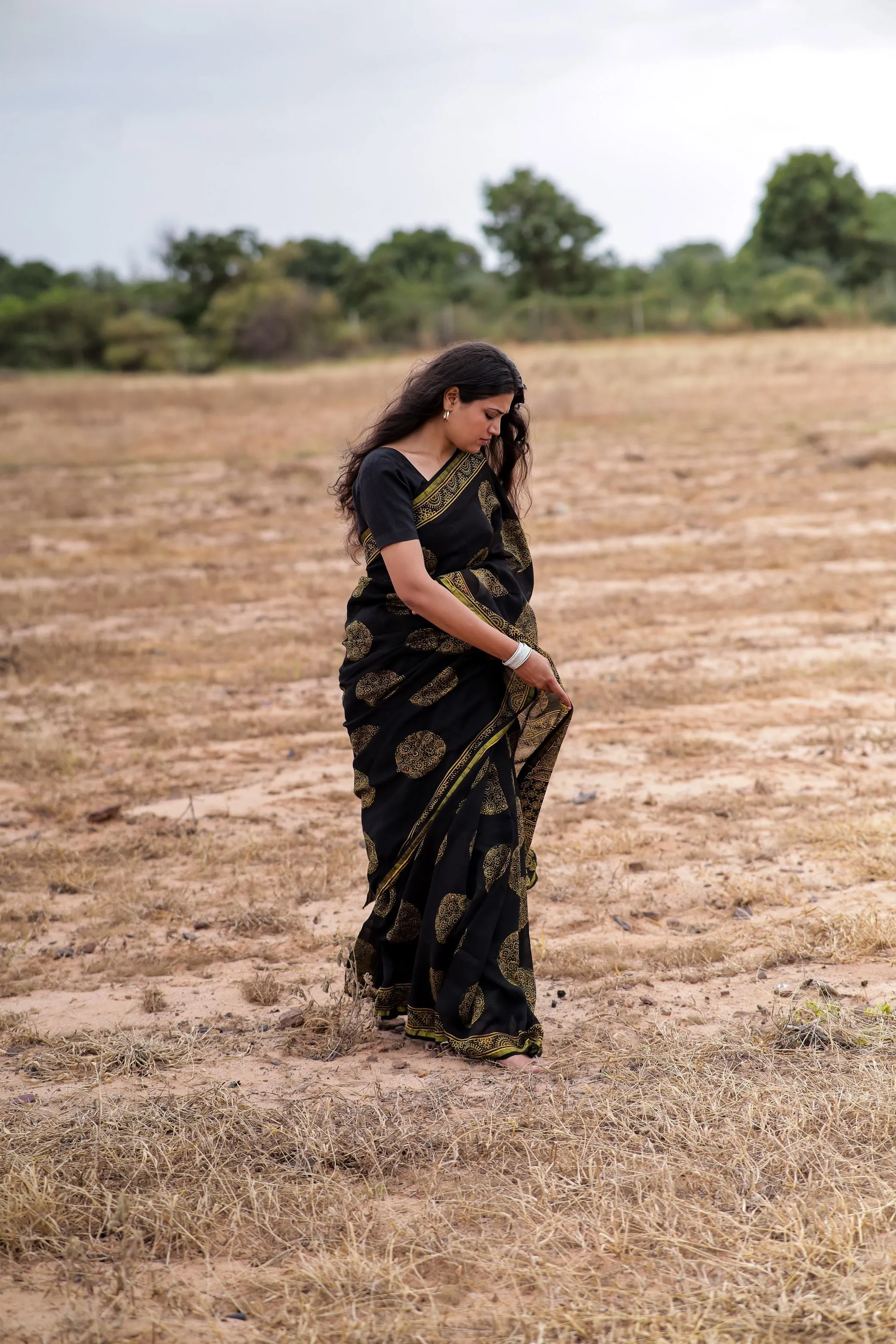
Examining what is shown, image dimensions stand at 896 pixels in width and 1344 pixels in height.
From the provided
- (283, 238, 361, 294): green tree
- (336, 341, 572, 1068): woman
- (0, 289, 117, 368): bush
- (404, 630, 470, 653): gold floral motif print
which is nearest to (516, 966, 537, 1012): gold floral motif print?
(336, 341, 572, 1068): woman

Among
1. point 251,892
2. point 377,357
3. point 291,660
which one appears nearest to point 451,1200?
point 251,892

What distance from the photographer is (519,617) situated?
2896 mm

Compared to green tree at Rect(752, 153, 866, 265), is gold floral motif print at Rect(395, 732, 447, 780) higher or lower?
lower

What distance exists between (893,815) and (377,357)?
1118 inches

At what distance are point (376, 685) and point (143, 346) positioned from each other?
3484 centimetres

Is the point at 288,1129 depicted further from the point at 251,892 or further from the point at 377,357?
the point at 377,357

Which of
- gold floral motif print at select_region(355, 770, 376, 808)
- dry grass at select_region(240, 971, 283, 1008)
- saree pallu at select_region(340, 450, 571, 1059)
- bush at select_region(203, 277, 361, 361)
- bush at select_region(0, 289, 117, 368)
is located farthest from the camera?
bush at select_region(0, 289, 117, 368)

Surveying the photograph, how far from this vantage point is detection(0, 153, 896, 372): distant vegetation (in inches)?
1375

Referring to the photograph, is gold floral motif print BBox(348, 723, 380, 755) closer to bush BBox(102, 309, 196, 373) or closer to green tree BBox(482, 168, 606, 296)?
bush BBox(102, 309, 196, 373)

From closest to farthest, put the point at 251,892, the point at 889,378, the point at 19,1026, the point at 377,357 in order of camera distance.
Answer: the point at 19,1026
the point at 251,892
the point at 889,378
the point at 377,357

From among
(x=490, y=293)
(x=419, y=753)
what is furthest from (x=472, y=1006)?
(x=490, y=293)

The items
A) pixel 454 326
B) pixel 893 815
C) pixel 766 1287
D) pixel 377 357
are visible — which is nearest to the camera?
pixel 766 1287

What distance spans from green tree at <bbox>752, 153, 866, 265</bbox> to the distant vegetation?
5 cm

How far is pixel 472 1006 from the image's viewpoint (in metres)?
2.83
